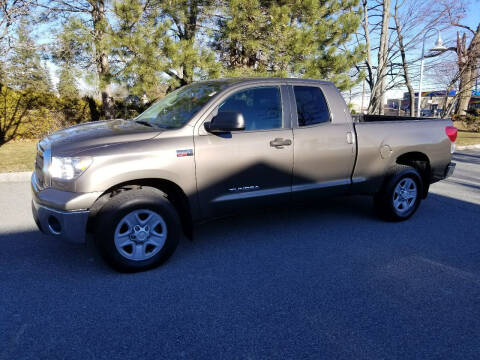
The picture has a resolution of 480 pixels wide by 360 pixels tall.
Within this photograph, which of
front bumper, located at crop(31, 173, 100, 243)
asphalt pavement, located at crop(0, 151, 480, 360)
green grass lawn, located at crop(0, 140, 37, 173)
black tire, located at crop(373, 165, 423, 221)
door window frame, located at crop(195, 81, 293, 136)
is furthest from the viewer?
green grass lawn, located at crop(0, 140, 37, 173)

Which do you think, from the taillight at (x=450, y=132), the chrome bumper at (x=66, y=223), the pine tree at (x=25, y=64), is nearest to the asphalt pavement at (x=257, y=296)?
the chrome bumper at (x=66, y=223)

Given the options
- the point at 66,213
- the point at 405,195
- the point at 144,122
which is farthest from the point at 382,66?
the point at 66,213

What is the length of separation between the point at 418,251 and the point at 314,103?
6.79 feet

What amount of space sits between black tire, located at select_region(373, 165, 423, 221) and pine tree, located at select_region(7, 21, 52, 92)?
11269mm

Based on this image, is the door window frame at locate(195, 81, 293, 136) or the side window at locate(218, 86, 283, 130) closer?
the door window frame at locate(195, 81, 293, 136)

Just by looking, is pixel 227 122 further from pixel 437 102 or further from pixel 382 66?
pixel 437 102

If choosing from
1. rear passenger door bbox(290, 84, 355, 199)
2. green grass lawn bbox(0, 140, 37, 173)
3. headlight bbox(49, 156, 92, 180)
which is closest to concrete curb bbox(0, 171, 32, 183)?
green grass lawn bbox(0, 140, 37, 173)

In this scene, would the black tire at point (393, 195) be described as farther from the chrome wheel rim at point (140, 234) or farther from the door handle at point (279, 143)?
the chrome wheel rim at point (140, 234)

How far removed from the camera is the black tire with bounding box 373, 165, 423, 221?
4.70 m

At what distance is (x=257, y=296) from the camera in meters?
2.97

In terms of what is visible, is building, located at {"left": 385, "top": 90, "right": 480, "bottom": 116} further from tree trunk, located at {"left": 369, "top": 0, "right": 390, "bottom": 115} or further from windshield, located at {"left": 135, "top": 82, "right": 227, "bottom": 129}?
windshield, located at {"left": 135, "top": 82, "right": 227, "bottom": 129}

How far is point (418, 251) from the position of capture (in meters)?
3.93

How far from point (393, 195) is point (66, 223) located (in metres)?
3.95

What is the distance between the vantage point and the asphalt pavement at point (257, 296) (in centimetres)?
237
